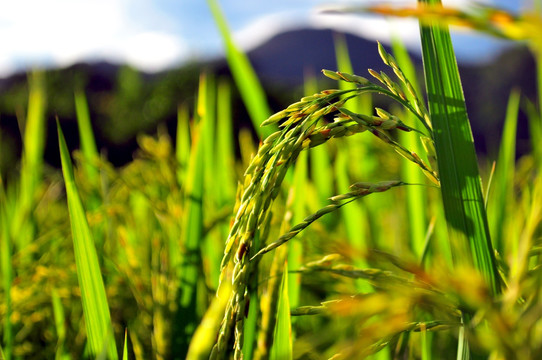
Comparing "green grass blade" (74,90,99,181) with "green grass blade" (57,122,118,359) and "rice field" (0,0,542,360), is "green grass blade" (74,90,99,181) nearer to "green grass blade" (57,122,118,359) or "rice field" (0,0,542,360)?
"rice field" (0,0,542,360)

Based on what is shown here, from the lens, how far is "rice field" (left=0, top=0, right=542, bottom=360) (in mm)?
260

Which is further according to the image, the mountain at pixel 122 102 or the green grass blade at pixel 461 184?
the mountain at pixel 122 102

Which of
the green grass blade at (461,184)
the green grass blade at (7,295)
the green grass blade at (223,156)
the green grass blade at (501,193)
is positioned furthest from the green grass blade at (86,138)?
the green grass blade at (461,184)

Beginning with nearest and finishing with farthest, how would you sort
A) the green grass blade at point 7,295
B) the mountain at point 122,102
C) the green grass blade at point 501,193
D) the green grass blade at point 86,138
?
the green grass blade at point 7,295 < the green grass blade at point 501,193 < the green grass blade at point 86,138 < the mountain at point 122,102

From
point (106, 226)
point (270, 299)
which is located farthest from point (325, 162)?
point (270, 299)

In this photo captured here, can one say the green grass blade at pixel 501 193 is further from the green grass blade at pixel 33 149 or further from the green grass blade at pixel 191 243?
the green grass blade at pixel 33 149

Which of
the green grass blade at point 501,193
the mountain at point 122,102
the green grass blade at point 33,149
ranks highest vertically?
the mountain at point 122,102

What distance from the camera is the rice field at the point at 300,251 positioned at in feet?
0.85

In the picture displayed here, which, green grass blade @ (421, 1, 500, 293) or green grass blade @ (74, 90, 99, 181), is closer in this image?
green grass blade @ (421, 1, 500, 293)

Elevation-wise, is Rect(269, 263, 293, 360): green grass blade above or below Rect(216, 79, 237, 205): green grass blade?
below

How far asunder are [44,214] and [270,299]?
1.30 m

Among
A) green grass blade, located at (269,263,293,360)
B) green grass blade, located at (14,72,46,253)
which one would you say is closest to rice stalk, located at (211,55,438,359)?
green grass blade, located at (269,263,293,360)

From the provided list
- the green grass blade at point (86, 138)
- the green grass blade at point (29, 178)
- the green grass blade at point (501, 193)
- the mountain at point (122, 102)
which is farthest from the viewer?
the mountain at point (122, 102)

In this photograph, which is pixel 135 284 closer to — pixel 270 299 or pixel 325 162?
pixel 270 299
